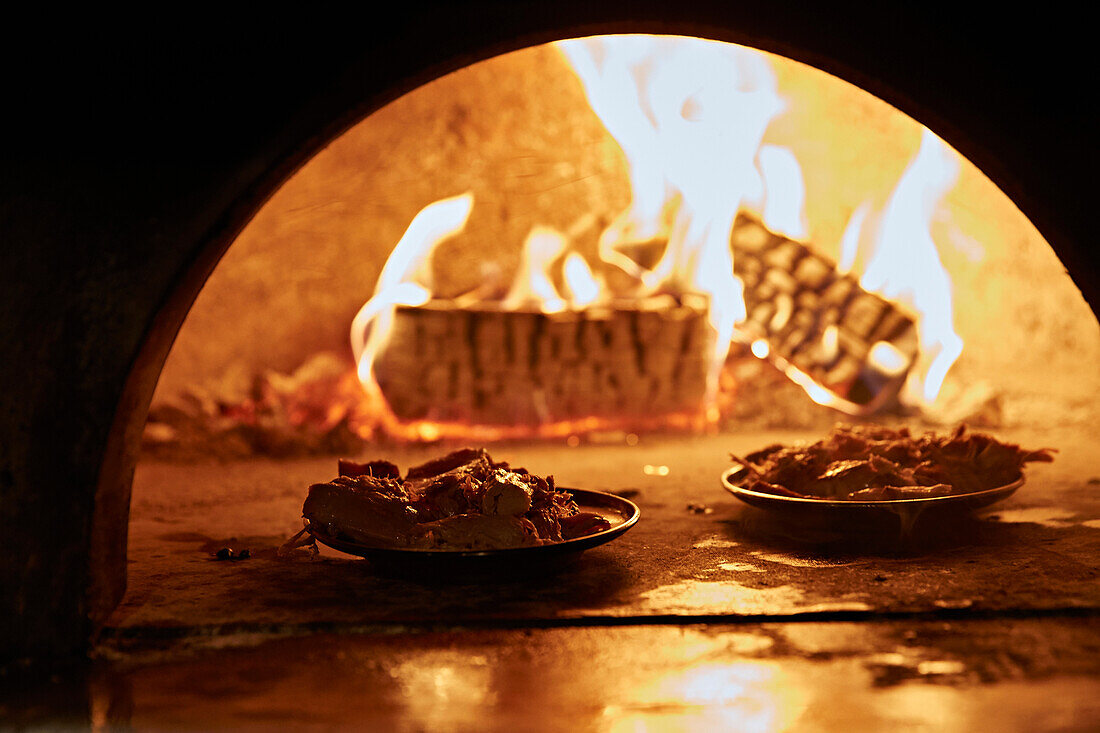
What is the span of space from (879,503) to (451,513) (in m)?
1.22

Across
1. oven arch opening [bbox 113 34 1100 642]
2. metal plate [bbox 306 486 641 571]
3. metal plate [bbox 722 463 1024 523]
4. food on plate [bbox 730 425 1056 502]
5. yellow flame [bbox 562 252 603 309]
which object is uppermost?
oven arch opening [bbox 113 34 1100 642]

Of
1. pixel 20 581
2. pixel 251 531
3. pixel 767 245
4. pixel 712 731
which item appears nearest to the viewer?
pixel 712 731

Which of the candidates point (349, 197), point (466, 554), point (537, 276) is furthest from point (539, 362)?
point (466, 554)

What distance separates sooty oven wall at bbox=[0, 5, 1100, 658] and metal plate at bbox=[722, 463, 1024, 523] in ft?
2.19

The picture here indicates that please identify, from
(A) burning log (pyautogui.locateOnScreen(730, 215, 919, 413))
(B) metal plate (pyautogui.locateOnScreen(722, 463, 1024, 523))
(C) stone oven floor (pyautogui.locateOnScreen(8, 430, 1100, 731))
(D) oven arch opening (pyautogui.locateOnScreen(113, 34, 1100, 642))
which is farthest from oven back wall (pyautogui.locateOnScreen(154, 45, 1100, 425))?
(B) metal plate (pyautogui.locateOnScreen(722, 463, 1024, 523))

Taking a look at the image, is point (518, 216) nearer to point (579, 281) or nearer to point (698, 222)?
point (579, 281)

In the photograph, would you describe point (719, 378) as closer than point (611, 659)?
No

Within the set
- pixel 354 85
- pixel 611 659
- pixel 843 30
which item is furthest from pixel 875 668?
pixel 354 85

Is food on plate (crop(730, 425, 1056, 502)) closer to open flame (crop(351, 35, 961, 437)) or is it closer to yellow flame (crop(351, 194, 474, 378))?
open flame (crop(351, 35, 961, 437))

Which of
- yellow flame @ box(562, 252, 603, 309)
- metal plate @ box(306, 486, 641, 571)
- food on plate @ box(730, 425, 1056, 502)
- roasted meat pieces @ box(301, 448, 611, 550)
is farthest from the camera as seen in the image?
yellow flame @ box(562, 252, 603, 309)

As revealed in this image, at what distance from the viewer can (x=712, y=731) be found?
5.69ft

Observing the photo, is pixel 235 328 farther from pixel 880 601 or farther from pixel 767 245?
pixel 880 601

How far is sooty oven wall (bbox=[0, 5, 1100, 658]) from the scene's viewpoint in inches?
85.0

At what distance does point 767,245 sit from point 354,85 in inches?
142
